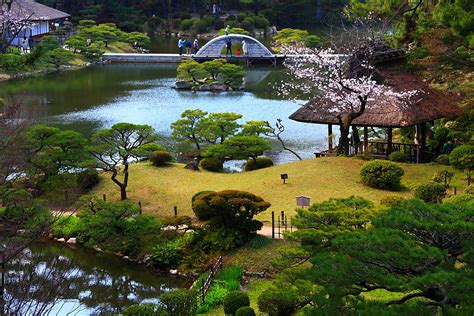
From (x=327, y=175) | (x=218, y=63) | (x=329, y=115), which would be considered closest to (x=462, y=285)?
(x=327, y=175)

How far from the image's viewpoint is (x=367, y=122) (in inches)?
772

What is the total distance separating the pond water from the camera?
2676cm

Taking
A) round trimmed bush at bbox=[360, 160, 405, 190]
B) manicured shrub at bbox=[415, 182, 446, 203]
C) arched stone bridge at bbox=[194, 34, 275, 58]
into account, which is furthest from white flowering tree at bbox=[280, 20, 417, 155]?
arched stone bridge at bbox=[194, 34, 275, 58]

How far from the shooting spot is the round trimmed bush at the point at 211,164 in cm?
2041

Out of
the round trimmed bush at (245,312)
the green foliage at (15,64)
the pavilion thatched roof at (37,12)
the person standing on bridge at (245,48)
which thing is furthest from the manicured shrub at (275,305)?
the pavilion thatched roof at (37,12)

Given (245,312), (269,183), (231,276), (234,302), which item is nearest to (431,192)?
(269,183)

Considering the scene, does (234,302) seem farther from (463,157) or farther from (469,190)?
(463,157)

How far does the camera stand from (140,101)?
106 feet

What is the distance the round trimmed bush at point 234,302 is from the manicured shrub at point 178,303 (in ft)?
1.85

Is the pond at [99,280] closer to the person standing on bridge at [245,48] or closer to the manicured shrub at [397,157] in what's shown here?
the manicured shrub at [397,157]

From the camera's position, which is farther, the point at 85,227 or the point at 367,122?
the point at 367,122

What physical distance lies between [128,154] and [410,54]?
25.0 feet

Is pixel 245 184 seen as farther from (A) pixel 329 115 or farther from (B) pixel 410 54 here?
(B) pixel 410 54

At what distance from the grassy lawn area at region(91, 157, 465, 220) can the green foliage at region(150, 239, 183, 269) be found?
5.61 feet
